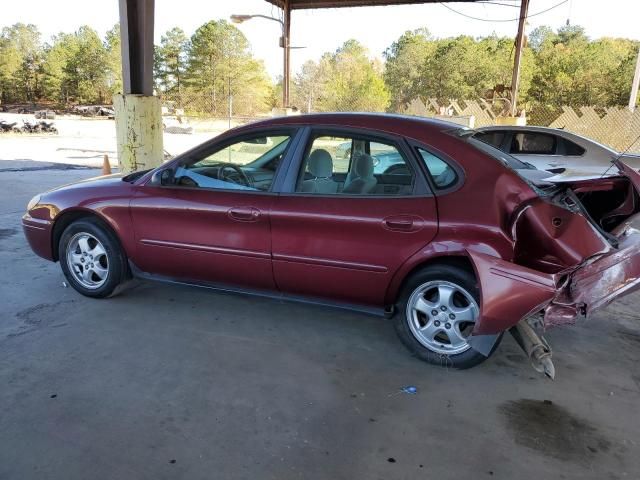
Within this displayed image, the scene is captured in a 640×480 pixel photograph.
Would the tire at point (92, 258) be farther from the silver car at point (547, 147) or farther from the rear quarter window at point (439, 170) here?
the silver car at point (547, 147)

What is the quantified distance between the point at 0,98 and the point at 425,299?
82368 millimetres

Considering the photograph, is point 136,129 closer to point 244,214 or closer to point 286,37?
point 244,214

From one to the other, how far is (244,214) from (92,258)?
5.26 feet

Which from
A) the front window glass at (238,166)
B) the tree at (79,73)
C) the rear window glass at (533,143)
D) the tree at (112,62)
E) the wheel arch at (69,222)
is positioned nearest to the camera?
the front window glass at (238,166)

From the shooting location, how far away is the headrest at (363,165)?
12.5 ft

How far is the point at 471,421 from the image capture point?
2.95m

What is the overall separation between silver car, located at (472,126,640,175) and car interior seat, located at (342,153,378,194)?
4.86 metres

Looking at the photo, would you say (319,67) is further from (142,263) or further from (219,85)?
(142,263)

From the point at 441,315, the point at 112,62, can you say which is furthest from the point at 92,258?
the point at 112,62

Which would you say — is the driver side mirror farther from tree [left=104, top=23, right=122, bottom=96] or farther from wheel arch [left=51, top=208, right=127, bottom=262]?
tree [left=104, top=23, right=122, bottom=96]

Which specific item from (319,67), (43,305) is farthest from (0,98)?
(43,305)

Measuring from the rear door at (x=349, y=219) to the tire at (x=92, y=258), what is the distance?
1555 mm

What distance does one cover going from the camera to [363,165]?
12.7 ft

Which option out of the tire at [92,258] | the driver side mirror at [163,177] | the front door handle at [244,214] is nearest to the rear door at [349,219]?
the front door handle at [244,214]
